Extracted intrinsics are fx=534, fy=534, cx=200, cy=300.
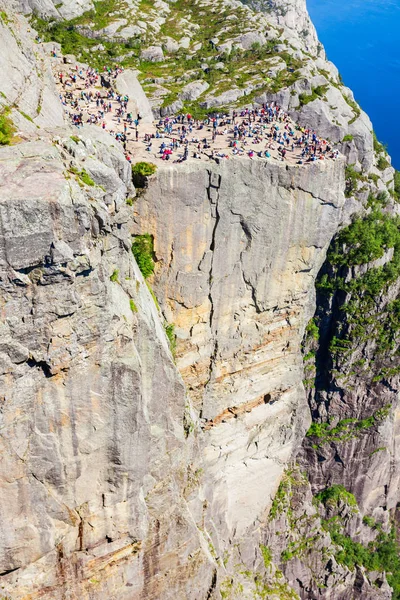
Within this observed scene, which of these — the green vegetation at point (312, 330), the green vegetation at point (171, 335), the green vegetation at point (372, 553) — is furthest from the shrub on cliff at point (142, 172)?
the green vegetation at point (372, 553)

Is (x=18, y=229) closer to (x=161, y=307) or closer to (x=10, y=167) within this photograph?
(x=10, y=167)

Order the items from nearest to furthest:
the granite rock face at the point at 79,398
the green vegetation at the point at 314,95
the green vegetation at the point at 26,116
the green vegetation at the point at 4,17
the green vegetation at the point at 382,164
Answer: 1. the granite rock face at the point at 79,398
2. the green vegetation at the point at 26,116
3. the green vegetation at the point at 4,17
4. the green vegetation at the point at 314,95
5. the green vegetation at the point at 382,164

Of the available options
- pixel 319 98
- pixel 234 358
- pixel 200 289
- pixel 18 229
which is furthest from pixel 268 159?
pixel 18 229

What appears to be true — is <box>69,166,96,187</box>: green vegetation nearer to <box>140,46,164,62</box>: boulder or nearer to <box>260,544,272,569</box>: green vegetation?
→ <box>260,544,272,569</box>: green vegetation

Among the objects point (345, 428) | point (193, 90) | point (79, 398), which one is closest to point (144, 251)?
point (79, 398)

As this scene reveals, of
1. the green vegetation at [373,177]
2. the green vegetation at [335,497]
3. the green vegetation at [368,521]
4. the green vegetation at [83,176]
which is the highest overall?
the green vegetation at [373,177]

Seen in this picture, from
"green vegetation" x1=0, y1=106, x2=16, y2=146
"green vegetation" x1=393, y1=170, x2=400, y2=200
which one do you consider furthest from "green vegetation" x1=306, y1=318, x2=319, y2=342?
"green vegetation" x1=0, y1=106, x2=16, y2=146

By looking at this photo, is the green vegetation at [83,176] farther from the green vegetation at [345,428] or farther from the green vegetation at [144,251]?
the green vegetation at [345,428]
